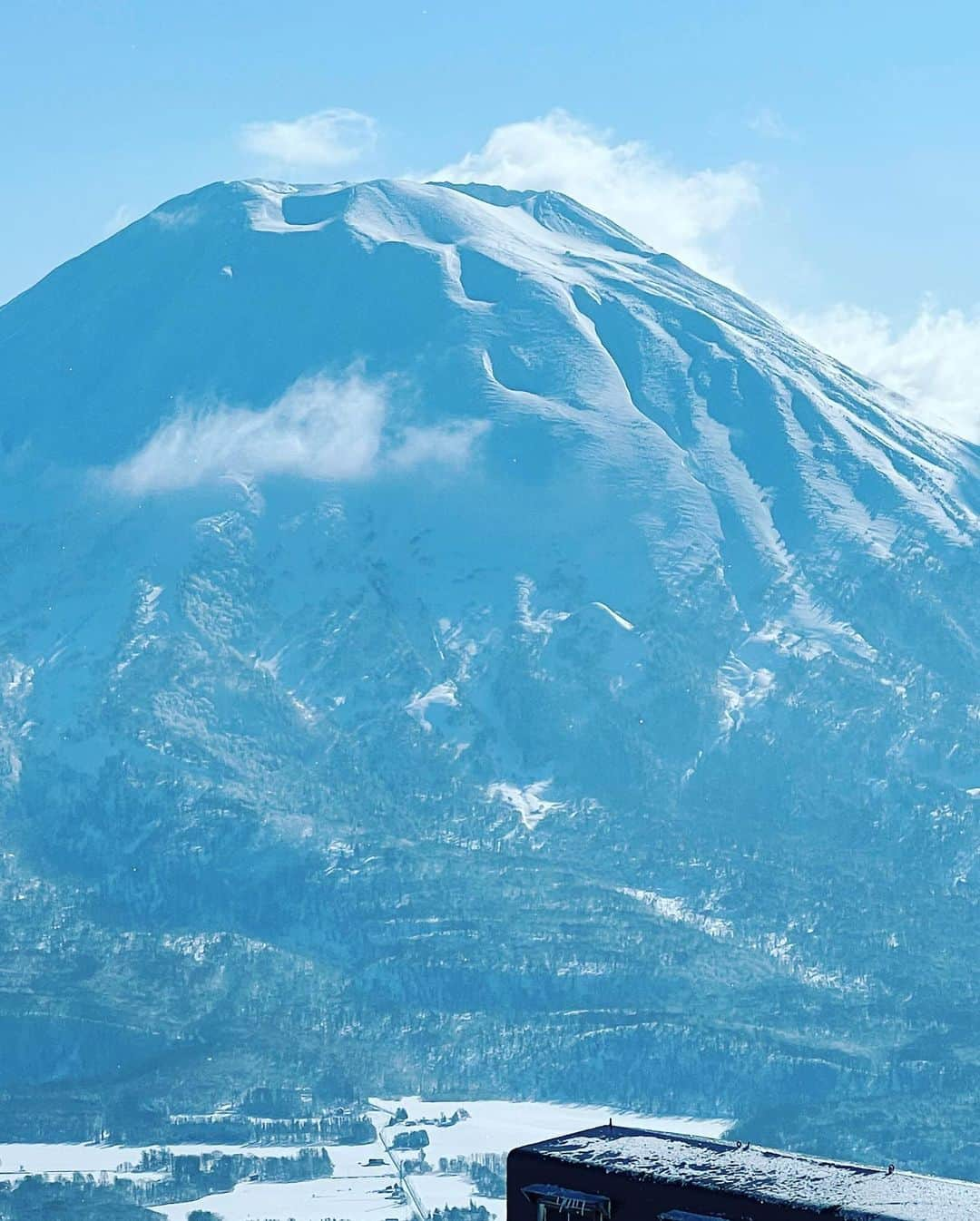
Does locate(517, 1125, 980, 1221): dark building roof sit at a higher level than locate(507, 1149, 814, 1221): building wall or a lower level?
higher

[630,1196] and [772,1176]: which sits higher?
[772,1176]

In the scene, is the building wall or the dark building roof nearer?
the dark building roof

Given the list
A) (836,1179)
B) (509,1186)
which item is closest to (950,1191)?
(836,1179)

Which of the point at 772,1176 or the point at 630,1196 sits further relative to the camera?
the point at 772,1176

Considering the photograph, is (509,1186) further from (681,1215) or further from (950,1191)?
(950,1191)

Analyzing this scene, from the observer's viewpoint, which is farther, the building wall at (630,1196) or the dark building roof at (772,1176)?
the building wall at (630,1196)

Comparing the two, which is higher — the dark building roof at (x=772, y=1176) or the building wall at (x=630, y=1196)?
the dark building roof at (x=772, y=1176)

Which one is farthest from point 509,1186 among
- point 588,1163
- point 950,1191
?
point 950,1191
